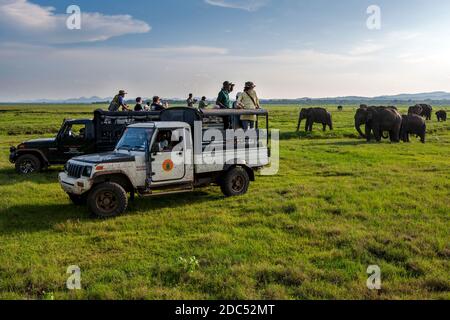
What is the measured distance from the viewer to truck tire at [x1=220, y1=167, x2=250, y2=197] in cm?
1088

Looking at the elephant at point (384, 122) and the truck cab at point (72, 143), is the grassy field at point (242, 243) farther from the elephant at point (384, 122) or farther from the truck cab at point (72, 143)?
the elephant at point (384, 122)

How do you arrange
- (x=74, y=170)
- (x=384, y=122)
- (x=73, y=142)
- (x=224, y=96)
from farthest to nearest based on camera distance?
(x=384, y=122) < (x=73, y=142) < (x=224, y=96) < (x=74, y=170)

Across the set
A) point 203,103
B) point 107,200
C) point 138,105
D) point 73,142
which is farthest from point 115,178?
point 203,103

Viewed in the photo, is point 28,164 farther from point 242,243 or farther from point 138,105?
point 242,243

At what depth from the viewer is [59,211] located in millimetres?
9766

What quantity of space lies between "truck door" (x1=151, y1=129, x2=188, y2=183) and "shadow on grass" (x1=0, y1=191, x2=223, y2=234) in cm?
79

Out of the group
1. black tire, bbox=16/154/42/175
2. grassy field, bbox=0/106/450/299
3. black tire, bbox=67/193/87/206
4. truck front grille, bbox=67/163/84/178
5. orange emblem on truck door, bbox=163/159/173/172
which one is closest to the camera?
grassy field, bbox=0/106/450/299

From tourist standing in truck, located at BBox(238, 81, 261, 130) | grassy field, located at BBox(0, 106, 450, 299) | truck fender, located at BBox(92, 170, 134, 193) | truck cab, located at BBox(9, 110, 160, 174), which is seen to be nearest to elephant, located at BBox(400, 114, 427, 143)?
grassy field, located at BBox(0, 106, 450, 299)

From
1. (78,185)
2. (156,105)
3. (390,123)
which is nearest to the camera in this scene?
(78,185)

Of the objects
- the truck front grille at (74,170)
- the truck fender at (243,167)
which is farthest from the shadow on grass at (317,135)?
the truck front grille at (74,170)

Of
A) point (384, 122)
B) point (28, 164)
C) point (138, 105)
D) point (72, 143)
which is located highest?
point (138, 105)

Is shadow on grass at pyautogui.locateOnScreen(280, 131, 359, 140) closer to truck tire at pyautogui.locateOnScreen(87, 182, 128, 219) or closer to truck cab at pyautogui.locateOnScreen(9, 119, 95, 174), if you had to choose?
truck cab at pyautogui.locateOnScreen(9, 119, 95, 174)

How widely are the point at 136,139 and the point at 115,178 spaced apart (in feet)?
3.58
